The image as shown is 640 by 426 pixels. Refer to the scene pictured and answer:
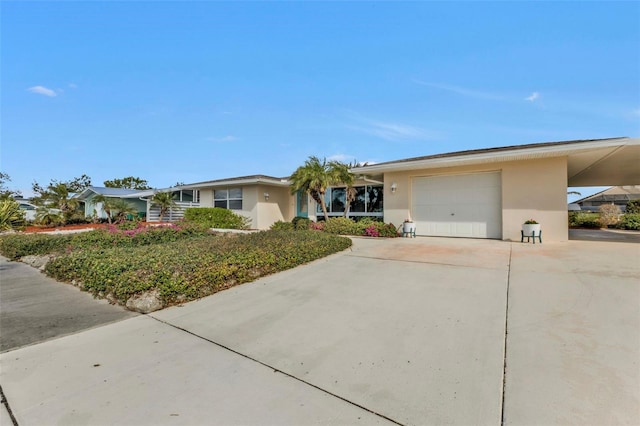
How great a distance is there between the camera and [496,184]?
10367 millimetres

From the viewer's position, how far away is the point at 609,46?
24.7 ft

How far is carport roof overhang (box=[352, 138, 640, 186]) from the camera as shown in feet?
26.0

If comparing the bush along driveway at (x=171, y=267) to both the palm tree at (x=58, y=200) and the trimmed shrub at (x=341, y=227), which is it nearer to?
the trimmed shrub at (x=341, y=227)

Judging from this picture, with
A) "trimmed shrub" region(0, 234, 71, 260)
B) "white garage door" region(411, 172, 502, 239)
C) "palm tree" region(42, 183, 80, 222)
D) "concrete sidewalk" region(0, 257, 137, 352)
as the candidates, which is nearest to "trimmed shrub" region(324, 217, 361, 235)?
"white garage door" region(411, 172, 502, 239)

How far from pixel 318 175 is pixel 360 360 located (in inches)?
387

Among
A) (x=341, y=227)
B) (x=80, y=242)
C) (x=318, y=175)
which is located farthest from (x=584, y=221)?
(x=80, y=242)

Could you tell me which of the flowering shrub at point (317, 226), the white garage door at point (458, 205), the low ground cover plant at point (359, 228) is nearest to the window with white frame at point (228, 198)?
the flowering shrub at point (317, 226)

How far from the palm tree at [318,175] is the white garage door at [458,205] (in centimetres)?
323

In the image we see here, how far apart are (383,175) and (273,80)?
619cm

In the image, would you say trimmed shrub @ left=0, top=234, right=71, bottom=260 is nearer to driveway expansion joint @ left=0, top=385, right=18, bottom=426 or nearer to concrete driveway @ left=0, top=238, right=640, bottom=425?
concrete driveway @ left=0, top=238, right=640, bottom=425

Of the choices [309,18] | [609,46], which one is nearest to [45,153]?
[309,18]

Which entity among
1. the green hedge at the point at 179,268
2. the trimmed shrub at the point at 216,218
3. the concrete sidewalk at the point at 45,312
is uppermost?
the trimmed shrub at the point at 216,218

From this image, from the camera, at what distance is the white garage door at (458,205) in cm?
1044

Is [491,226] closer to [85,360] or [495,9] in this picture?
[495,9]
